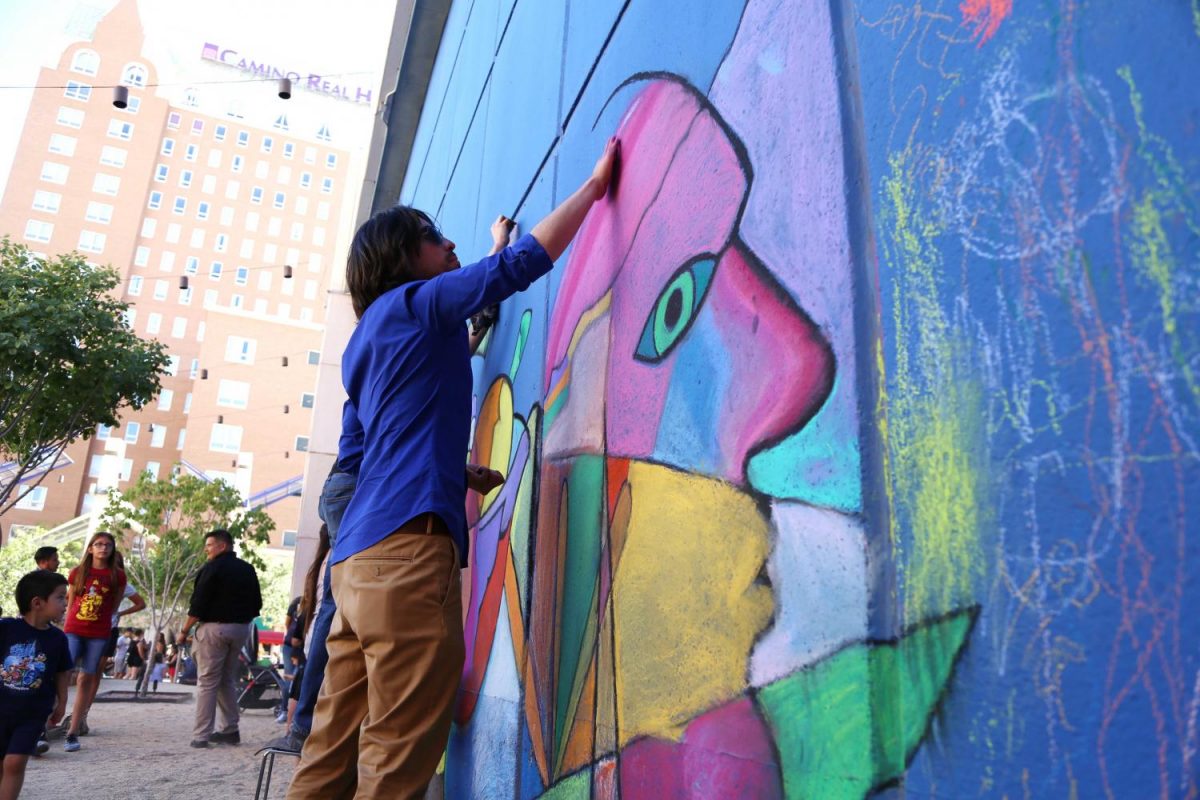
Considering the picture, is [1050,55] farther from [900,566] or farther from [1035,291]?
[900,566]

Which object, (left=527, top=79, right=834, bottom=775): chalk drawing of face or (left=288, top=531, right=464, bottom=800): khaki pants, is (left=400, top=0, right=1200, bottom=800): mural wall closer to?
(left=527, top=79, right=834, bottom=775): chalk drawing of face

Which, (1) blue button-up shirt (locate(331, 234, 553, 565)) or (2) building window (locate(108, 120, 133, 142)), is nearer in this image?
(1) blue button-up shirt (locate(331, 234, 553, 565))

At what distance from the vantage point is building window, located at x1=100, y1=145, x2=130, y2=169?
65.4m

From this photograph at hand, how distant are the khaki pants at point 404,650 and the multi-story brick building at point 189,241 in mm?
52117

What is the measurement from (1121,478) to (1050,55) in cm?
51

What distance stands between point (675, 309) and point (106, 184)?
251 feet

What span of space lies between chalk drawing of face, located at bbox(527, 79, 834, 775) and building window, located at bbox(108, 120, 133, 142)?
255ft

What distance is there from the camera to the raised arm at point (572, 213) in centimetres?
225

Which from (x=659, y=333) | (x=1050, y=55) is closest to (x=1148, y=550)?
(x=1050, y=55)

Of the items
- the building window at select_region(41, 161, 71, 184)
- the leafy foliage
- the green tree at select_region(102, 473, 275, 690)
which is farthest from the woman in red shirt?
the building window at select_region(41, 161, 71, 184)

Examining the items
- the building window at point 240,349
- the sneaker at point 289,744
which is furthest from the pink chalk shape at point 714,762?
the building window at point 240,349

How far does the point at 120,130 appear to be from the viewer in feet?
219

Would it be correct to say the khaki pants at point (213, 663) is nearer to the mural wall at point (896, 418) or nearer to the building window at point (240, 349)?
the mural wall at point (896, 418)

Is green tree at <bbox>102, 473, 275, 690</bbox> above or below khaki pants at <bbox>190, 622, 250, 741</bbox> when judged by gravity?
above
